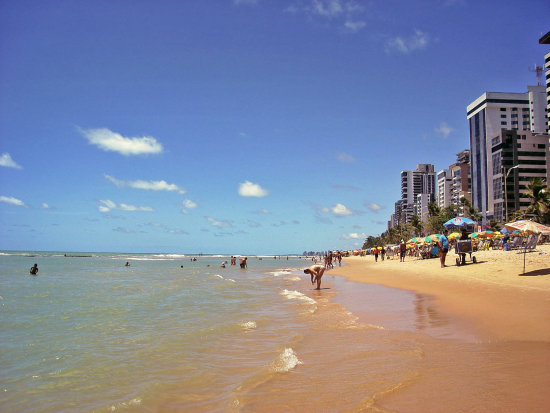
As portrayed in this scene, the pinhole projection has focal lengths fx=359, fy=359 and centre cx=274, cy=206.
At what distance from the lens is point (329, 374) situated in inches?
208

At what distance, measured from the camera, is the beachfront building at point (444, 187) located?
501 ft

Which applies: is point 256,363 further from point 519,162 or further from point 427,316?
point 519,162

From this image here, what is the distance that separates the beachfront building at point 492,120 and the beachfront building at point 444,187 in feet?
106

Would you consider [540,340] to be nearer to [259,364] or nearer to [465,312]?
[465,312]

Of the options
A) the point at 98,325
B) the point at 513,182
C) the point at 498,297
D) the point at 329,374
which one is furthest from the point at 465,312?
the point at 513,182

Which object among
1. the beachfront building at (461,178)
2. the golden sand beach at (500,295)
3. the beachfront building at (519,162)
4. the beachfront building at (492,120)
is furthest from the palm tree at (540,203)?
the beachfront building at (461,178)

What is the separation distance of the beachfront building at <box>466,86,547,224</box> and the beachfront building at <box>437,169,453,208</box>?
32.2 meters

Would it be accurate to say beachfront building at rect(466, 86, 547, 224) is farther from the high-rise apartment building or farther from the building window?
the high-rise apartment building

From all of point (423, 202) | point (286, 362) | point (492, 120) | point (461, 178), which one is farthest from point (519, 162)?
point (286, 362)

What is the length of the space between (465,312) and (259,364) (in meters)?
6.35

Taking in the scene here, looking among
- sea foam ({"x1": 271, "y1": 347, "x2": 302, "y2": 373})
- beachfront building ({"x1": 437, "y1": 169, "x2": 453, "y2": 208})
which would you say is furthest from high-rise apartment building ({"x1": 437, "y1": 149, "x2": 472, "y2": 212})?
sea foam ({"x1": 271, "y1": 347, "x2": 302, "y2": 373})

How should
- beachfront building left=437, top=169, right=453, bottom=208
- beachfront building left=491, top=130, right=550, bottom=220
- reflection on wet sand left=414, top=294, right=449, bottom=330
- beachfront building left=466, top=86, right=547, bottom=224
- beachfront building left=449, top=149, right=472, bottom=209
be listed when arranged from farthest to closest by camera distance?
beachfront building left=437, top=169, right=453, bottom=208, beachfront building left=449, top=149, right=472, bottom=209, beachfront building left=466, top=86, right=547, bottom=224, beachfront building left=491, top=130, right=550, bottom=220, reflection on wet sand left=414, top=294, right=449, bottom=330

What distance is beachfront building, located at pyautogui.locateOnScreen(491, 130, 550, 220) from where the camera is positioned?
10200 centimetres

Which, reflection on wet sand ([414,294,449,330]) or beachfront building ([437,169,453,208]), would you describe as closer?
reflection on wet sand ([414,294,449,330])
